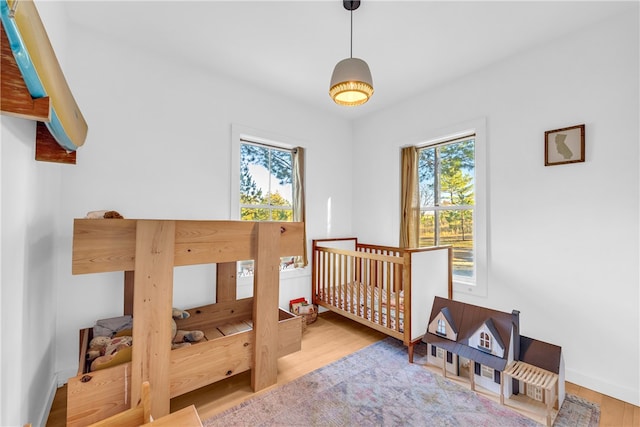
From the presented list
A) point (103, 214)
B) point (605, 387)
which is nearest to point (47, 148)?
point (103, 214)

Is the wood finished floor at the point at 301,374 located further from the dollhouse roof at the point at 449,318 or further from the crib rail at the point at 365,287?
the dollhouse roof at the point at 449,318

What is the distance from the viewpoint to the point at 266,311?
75.4 inches

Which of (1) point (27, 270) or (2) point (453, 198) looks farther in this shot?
(2) point (453, 198)

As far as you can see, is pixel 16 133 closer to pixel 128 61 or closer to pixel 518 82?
pixel 128 61

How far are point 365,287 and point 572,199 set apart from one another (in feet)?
5.77

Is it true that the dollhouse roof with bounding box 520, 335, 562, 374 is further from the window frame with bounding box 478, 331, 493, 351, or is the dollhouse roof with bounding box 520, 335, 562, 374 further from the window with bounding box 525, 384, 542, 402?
the window frame with bounding box 478, 331, 493, 351

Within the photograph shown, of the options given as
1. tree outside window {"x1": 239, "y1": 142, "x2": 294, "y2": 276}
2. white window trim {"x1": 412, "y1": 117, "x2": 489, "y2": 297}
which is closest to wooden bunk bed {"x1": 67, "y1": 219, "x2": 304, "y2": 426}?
tree outside window {"x1": 239, "y1": 142, "x2": 294, "y2": 276}

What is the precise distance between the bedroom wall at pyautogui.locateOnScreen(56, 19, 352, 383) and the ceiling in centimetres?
17

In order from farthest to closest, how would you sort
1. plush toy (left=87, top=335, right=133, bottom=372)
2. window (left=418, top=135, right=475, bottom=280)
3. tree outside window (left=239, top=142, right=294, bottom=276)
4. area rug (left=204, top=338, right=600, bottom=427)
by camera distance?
tree outside window (left=239, top=142, right=294, bottom=276)
window (left=418, top=135, right=475, bottom=280)
area rug (left=204, top=338, right=600, bottom=427)
plush toy (left=87, top=335, right=133, bottom=372)

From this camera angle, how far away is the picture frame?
6.79 ft

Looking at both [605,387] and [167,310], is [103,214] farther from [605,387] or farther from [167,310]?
[605,387]

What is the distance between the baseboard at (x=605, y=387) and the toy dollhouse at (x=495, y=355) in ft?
1.27

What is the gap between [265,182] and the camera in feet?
10.3

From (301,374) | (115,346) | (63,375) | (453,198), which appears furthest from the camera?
(453,198)
